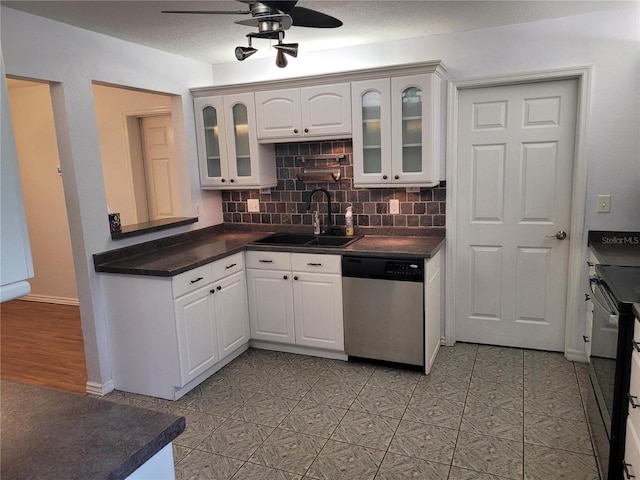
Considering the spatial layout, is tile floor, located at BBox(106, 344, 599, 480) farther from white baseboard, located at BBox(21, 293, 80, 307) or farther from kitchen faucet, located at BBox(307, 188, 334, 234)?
white baseboard, located at BBox(21, 293, 80, 307)

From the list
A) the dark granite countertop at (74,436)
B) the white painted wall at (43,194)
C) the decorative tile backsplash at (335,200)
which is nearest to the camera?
the dark granite countertop at (74,436)

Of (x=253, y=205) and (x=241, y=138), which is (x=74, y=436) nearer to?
(x=241, y=138)

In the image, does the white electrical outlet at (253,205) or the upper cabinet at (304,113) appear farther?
the white electrical outlet at (253,205)

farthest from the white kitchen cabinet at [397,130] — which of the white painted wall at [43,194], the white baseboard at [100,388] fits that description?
the white painted wall at [43,194]

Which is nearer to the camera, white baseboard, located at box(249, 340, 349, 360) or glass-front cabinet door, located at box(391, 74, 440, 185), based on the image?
glass-front cabinet door, located at box(391, 74, 440, 185)

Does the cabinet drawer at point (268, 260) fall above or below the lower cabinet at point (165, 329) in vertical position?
above

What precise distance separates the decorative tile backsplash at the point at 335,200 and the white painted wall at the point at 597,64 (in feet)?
3.18

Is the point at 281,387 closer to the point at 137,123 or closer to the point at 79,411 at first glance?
the point at 79,411

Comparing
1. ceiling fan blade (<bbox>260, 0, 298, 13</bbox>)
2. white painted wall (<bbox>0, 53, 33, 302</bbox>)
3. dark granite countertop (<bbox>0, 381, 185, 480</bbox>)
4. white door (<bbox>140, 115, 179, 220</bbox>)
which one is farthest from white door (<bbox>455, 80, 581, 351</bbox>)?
white painted wall (<bbox>0, 53, 33, 302</bbox>)

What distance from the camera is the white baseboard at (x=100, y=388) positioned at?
318 centimetres

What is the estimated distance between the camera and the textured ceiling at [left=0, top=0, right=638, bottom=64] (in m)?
2.64

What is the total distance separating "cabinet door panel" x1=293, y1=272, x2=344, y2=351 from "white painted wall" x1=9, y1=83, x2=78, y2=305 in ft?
9.68

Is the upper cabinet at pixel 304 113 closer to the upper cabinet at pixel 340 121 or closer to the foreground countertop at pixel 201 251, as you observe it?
the upper cabinet at pixel 340 121

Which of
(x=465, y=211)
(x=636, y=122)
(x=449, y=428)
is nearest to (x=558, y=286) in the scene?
(x=465, y=211)
